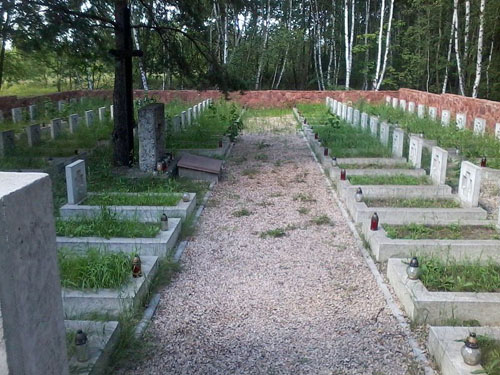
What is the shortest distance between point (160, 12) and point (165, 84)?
20576 millimetres

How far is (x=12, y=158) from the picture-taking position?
968 centimetres

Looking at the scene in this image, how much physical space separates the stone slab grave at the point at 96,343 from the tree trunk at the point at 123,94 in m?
6.34

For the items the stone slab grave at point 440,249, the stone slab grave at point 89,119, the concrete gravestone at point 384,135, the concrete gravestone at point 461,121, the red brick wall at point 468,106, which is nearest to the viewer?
the stone slab grave at point 440,249

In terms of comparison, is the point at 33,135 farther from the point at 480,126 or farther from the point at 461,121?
the point at 461,121

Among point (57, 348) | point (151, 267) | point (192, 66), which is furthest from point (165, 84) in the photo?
point (57, 348)

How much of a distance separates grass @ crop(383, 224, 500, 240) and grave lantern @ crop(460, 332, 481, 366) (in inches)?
94.2

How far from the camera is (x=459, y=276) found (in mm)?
4449

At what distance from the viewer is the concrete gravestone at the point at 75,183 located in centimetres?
666

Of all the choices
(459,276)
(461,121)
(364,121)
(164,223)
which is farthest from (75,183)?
Answer: (461,121)

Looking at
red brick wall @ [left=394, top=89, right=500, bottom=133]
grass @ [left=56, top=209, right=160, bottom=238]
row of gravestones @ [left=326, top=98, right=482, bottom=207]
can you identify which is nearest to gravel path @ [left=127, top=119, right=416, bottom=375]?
grass @ [left=56, top=209, right=160, bottom=238]

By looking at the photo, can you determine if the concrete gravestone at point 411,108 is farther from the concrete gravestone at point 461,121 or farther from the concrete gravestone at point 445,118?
the concrete gravestone at point 461,121

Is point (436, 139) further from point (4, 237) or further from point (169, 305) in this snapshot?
point (4, 237)

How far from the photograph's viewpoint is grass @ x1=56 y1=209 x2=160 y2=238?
18.3ft

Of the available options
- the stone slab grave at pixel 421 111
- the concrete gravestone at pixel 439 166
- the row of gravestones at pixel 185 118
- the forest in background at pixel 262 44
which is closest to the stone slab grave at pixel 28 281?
the forest in background at pixel 262 44
